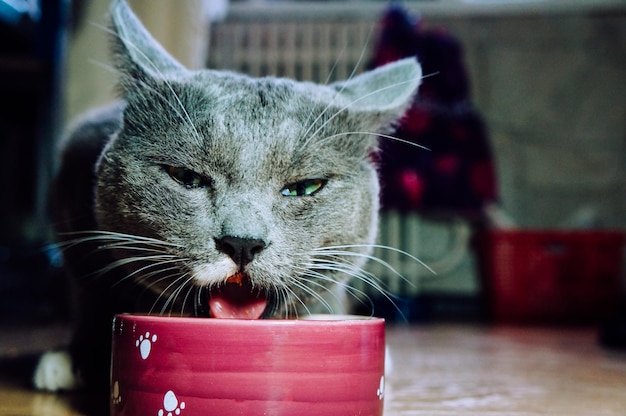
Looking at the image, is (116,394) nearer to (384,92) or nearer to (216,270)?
(216,270)

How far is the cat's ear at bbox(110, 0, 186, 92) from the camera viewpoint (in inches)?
32.3

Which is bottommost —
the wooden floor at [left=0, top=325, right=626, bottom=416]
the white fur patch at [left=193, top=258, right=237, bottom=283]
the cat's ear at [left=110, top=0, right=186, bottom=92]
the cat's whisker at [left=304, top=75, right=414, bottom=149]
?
the wooden floor at [left=0, top=325, right=626, bottom=416]

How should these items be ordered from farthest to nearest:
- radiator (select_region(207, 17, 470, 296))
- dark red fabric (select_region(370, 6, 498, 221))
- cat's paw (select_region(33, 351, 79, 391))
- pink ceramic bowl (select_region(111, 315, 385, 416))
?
1. radiator (select_region(207, 17, 470, 296))
2. dark red fabric (select_region(370, 6, 498, 221))
3. cat's paw (select_region(33, 351, 79, 391))
4. pink ceramic bowl (select_region(111, 315, 385, 416))

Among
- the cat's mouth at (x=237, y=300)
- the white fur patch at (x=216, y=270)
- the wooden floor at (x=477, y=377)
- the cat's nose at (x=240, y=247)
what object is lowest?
the wooden floor at (x=477, y=377)

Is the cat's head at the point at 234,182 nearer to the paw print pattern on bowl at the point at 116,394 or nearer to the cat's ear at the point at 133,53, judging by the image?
the cat's ear at the point at 133,53

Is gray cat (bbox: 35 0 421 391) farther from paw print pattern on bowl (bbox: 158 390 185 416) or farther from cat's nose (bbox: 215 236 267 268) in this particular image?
paw print pattern on bowl (bbox: 158 390 185 416)

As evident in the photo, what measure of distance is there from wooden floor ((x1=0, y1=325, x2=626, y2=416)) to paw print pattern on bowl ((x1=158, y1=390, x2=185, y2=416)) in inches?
8.8

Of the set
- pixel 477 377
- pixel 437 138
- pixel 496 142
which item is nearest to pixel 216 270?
pixel 477 377

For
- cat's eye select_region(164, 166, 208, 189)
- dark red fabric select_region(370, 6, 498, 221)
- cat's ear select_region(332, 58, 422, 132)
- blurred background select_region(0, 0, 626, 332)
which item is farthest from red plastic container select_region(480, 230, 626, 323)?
cat's eye select_region(164, 166, 208, 189)

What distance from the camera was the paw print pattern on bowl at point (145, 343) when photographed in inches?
23.9

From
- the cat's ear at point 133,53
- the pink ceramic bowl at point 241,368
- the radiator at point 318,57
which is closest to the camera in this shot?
the pink ceramic bowl at point 241,368

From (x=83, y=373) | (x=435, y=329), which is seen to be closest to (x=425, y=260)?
(x=435, y=329)

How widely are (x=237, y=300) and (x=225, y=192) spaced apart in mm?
→ 119

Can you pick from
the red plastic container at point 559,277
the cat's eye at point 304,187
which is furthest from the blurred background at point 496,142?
the cat's eye at point 304,187
